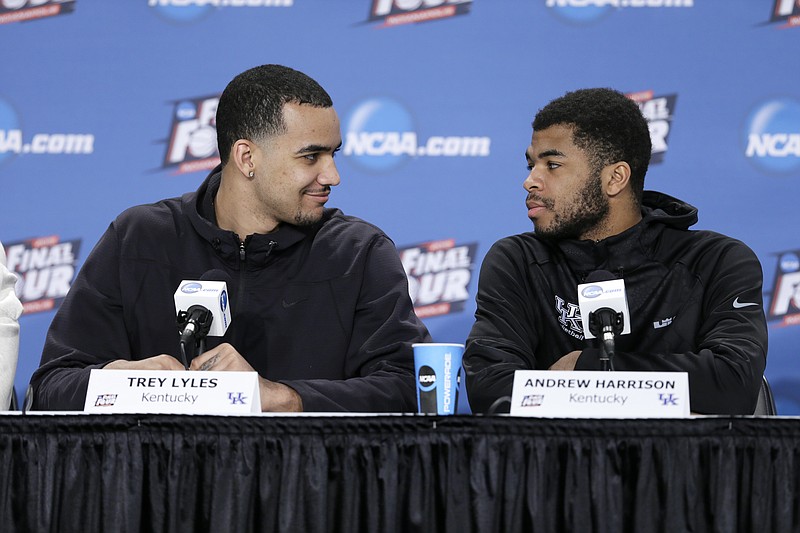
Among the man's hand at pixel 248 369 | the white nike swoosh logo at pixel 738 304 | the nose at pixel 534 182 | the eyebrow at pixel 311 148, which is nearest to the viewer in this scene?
the man's hand at pixel 248 369

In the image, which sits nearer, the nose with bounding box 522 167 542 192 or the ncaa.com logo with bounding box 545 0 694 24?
the nose with bounding box 522 167 542 192

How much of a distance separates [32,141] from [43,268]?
20.5 inches

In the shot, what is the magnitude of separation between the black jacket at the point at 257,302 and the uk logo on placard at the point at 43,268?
1.37m

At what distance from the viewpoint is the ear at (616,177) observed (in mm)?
2826

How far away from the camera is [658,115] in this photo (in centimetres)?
398

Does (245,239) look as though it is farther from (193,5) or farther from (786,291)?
(786,291)

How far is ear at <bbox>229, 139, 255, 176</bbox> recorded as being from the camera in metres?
2.70

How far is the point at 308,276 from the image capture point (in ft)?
8.68

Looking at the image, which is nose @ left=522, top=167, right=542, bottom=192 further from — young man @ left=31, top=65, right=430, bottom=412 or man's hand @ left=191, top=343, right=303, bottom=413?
man's hand @ left=191, top=343, right=303, bottom=413

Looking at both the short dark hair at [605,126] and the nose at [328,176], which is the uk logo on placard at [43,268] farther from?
the short dark hair at [605,126]

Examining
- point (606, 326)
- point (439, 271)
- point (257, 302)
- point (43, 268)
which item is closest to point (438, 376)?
point (606, 326)

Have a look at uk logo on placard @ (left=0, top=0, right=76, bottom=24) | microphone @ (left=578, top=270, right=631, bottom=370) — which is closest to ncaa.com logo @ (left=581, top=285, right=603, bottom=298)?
microphone @ (left=578, top=270, right=631, bottom=370)

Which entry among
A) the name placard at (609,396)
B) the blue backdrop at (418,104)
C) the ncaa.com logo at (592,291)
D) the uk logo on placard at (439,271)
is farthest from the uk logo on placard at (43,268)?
the name placard at (609,396)

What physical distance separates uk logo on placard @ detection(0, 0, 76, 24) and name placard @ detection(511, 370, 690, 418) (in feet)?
10.0
